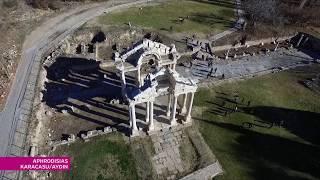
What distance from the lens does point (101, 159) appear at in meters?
42.1

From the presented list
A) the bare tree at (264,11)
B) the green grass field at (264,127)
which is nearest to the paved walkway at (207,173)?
the green grass field at (264,127)

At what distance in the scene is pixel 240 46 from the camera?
6322cm

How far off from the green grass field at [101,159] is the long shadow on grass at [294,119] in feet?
65.2

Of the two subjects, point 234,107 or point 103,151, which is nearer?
point 103,151

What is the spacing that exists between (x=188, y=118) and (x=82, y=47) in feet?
80.8

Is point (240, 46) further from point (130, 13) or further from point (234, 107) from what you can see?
point (130, 13)

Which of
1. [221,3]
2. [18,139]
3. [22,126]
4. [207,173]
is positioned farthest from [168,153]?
[221,3]

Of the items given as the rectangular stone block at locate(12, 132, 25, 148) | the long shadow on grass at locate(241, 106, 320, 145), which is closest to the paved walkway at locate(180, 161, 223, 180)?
the long shadow on grass at locate(241, 106, 320, 145)

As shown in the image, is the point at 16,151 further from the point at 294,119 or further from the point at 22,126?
the point at 294,119

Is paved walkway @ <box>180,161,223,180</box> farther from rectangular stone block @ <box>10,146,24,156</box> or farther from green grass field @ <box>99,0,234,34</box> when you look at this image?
green grass field @ <box>99,0,234,34</box>

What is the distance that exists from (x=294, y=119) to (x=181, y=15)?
31082mm

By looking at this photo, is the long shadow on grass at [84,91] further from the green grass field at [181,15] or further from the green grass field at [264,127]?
the green grass field at [264,127]

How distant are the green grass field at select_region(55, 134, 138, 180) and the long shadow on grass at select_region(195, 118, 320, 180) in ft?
42.1


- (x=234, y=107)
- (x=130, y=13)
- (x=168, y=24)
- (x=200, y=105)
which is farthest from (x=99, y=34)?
(x=234, y=107)
